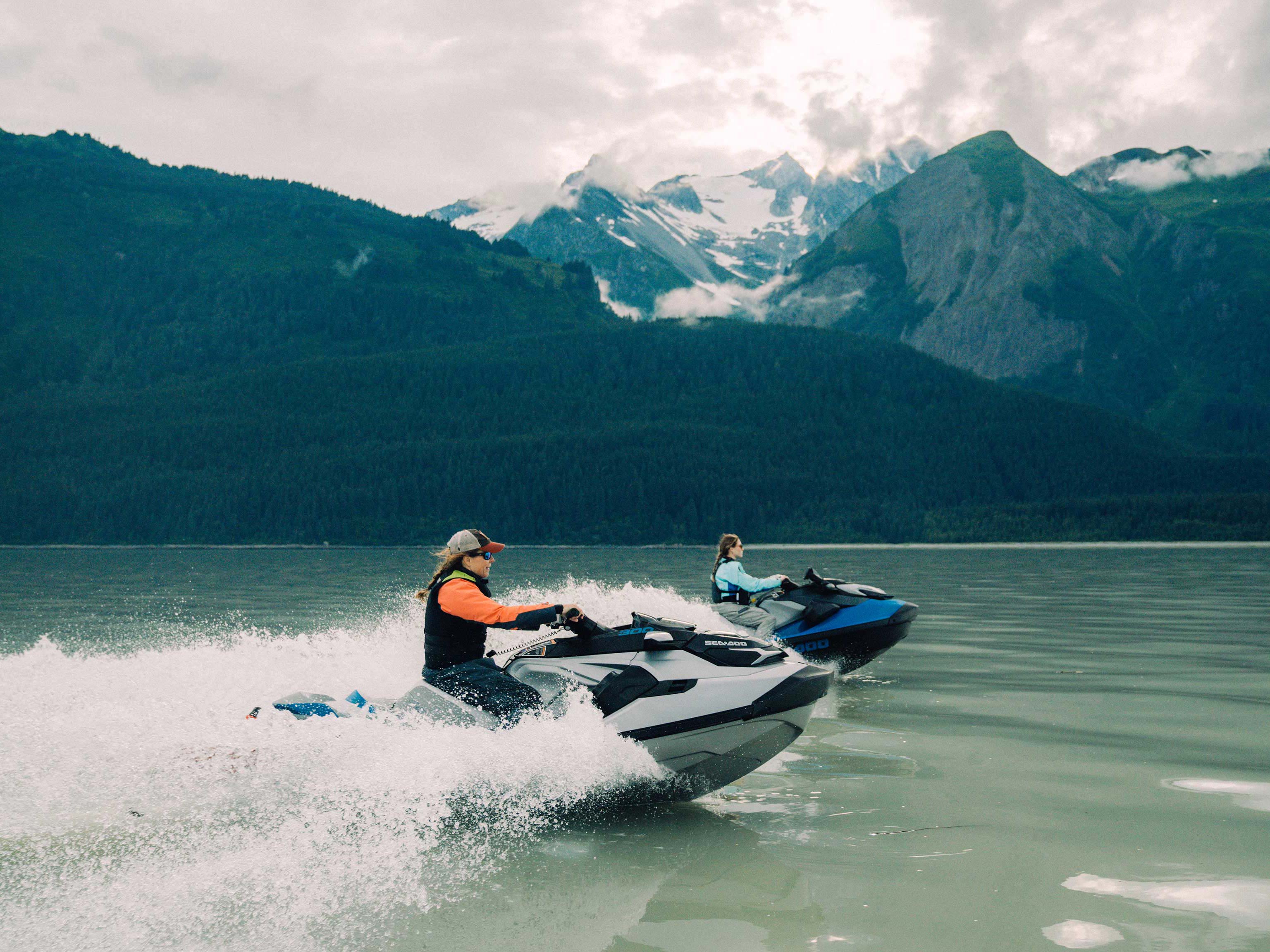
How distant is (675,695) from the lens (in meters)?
9.62

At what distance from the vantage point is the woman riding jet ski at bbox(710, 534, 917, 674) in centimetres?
1767

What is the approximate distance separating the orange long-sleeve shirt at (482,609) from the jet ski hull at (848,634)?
330 inches

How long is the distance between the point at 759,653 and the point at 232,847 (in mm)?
4509

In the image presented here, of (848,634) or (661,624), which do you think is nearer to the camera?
(661,624)

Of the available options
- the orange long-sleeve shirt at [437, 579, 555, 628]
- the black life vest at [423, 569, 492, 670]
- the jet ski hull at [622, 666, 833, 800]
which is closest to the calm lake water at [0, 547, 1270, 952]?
the jet ski hull at [622, 666, 833, 800]

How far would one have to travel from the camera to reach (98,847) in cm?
877

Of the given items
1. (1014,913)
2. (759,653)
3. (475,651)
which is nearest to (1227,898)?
(1014,913)

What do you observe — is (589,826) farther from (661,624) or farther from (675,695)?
(661,624)

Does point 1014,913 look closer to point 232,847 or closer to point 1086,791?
point 1086,791

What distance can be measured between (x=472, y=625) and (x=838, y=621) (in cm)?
889

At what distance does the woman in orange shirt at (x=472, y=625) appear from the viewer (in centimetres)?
973

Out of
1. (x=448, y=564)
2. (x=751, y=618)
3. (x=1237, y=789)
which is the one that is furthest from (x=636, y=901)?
(x=751, y=618)

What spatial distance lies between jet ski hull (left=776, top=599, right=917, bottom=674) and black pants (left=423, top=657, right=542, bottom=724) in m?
8.43

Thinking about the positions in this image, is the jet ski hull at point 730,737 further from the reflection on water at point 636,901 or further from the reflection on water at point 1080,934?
the reflection on water at point 1080,934
